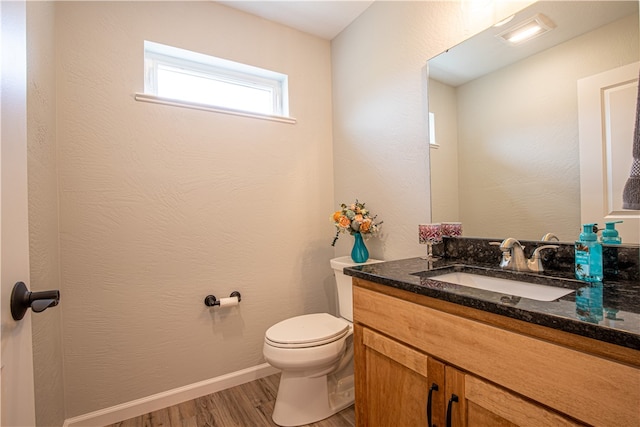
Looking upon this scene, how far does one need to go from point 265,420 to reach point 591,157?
1886 mm

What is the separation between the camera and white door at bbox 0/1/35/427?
0.47 meters

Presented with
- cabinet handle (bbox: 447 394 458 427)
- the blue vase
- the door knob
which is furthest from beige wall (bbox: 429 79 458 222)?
the door knob

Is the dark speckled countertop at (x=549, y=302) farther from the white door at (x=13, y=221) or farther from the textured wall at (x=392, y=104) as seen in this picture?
the white door at (x=13, y=221)

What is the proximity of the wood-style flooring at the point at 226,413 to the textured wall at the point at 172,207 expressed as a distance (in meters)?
0.13

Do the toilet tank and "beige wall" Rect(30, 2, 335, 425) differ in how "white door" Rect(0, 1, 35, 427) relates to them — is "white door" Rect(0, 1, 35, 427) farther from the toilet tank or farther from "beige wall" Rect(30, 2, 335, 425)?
the toilet tank

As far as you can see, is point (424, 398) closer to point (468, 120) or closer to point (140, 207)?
point (468, 120)

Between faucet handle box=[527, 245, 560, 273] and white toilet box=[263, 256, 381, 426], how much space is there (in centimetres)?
92

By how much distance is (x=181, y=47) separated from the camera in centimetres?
177

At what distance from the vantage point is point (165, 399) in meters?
1.67

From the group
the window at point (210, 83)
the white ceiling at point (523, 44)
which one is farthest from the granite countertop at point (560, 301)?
the window at point (210, 83)

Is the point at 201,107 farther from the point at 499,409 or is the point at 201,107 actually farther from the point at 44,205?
the point at 499,409

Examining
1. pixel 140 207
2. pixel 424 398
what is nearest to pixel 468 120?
pixel 424 398

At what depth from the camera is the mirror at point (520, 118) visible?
1037 millimetres

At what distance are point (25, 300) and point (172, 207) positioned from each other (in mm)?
1238
